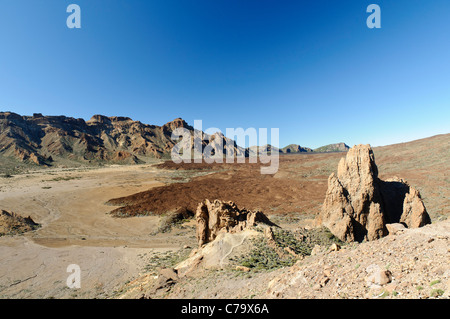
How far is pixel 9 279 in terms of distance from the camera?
1345cm

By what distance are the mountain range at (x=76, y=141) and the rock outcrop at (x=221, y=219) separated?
114 meters

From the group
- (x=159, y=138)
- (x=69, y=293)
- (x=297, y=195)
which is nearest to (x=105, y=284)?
(x=69, y=293)

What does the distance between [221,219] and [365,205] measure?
31.9 ft

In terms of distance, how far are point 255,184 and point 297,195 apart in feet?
40.6

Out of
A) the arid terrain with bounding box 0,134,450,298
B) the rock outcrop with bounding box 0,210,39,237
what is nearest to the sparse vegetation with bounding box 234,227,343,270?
the arid terrain with bounding box 0,134,450,298

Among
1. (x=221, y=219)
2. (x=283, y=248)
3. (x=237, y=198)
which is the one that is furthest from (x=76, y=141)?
(x=283, y=248)

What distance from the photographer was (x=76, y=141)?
12750 centimetres

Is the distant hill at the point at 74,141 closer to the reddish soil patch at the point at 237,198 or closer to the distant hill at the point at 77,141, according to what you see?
the distant hill at the point at 77,141

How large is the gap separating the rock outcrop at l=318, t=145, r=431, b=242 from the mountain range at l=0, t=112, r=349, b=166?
120 metres

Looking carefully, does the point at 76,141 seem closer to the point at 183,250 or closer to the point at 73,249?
the point at 73,249

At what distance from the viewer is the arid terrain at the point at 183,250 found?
523cm

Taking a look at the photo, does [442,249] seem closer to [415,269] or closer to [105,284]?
[415,269]

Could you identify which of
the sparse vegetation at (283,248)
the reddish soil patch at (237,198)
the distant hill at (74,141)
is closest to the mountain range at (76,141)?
the distant hill at (74,141)

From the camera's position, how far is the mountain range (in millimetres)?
103500
